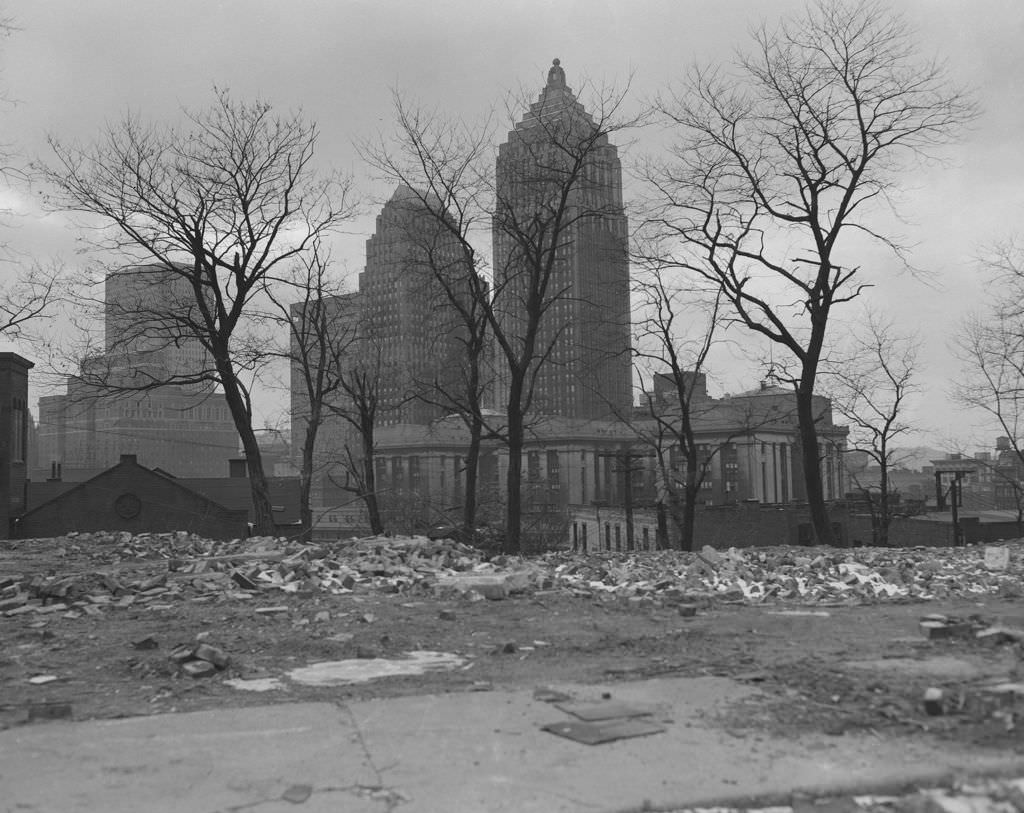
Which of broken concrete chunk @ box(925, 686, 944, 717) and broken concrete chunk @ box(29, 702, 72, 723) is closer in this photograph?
broken concrete chunk @ box(925, 686, 944, 717)

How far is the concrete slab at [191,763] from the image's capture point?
3949 mm

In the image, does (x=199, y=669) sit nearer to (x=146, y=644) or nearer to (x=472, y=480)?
(x=146, y=644)

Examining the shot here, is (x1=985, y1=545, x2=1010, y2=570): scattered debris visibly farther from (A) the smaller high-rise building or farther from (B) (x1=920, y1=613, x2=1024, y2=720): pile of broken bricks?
(A) the smaller high-rise building

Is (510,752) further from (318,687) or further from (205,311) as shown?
(205,311)

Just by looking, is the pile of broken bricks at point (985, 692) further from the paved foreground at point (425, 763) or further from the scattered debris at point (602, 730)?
the scattered debris at point (602, 730)

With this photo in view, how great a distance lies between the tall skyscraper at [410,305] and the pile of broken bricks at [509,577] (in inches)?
397

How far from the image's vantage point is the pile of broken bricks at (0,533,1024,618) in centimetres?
1080

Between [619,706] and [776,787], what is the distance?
4.82 feet

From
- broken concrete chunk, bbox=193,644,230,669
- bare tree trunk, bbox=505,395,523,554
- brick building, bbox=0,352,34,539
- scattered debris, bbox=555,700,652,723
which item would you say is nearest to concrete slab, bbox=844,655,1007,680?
scattered debris, bbox=555,700,652,723

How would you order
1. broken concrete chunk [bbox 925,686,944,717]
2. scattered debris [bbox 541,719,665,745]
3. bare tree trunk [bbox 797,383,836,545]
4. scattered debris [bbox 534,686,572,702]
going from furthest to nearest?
1. bare tree trunk [bbox 797,383,836,545]
2. scattered debris [bbox 534,686,572,702]
3. broken concrete chunk [bbox 925,686,944,717]
4. scattered debris [bbox 541,719,665,745]

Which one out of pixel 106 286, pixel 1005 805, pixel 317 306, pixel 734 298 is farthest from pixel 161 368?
pixel 1005 805

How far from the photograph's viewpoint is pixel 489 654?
7.41 m

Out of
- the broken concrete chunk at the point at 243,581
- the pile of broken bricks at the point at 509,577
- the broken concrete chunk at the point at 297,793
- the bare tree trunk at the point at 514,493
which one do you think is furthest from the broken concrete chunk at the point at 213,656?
the bare tree trunk at the point at 514,493

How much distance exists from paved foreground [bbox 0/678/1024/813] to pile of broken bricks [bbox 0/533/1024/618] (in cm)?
537
